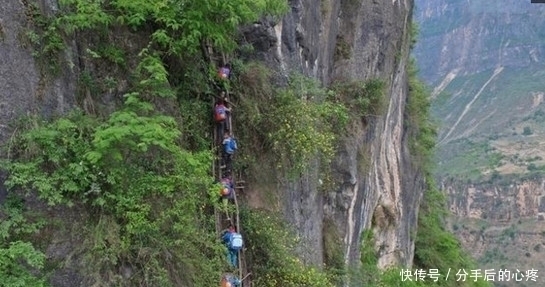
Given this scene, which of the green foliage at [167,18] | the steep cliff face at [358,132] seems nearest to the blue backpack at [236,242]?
the steep cliff face at [358,132]

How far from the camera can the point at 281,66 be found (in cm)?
766

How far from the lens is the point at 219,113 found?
6453 millimetres


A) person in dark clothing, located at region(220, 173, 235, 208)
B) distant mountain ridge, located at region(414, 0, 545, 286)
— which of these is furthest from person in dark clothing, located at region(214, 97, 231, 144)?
distant mountain ridge, located at region(414, 0, 545, 286)

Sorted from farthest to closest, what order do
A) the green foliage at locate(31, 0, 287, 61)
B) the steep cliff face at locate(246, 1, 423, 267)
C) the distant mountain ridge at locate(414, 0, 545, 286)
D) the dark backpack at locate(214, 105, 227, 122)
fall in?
the distant mountain ridge at locate(414, 0, 545, 286)
the steep cliff face at locate(246, 1, 423, 267)
the dark backpack at locate(214, 105, 227, 122)
the green foliage at locate(31, 0, 287, 61)

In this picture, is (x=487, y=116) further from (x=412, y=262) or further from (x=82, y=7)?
(x=82, y=7)

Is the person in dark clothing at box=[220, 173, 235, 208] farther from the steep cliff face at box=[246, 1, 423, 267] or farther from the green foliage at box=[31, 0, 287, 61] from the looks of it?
the green foliage at box=[31, 0, 287, 61]

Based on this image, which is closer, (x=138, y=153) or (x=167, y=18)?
(x=138, y=153)

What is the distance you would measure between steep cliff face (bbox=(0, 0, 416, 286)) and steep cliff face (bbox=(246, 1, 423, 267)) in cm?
2

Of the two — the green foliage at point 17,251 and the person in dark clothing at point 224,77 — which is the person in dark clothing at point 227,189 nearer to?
the person in dark clothing at point 224,77

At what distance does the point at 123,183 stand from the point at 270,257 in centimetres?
225

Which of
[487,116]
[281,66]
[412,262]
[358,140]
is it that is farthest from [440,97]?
[487,116]

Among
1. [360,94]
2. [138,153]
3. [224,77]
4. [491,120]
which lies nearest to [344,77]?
[360,94]

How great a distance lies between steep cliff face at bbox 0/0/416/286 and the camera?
4.72 metres

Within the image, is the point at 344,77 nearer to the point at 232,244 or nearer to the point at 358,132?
the point at 358,132
